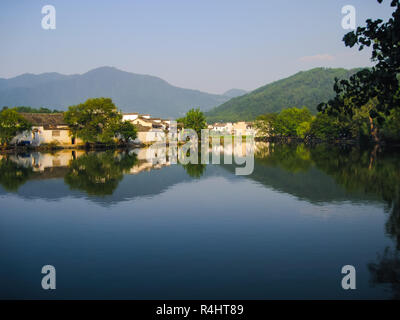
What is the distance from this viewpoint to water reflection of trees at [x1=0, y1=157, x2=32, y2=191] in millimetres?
25253

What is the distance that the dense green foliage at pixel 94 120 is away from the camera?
210 feet

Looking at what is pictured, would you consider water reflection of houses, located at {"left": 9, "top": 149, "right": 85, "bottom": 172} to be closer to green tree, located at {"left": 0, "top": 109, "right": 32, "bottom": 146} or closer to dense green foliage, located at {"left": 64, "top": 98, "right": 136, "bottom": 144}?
green tree, located at {"left": 0, "top": 109, "right": 32, "bottom": 146}

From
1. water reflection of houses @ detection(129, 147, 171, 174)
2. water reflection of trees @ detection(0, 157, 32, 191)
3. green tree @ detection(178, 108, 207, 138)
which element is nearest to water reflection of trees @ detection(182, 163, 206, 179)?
water reflection of houses @ detection(129, 147, 171, 174)

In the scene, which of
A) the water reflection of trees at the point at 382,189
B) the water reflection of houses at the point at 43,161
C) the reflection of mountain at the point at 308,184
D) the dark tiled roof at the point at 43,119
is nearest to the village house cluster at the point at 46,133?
the dark tiled roof at the point at 43,119

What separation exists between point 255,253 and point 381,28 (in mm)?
6826

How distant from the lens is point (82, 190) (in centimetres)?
2292

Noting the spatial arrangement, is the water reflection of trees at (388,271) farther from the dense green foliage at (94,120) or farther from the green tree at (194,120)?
the green tree at (194,120)

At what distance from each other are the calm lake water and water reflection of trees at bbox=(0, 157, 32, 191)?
346 millimetres

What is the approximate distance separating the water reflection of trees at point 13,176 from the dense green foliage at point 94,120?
1113 inches

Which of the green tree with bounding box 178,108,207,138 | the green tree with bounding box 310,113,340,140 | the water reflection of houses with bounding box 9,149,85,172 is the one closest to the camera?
the water reflection of houses with bounding box 9,149,85,172

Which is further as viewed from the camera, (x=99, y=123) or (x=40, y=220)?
(x=99, y=123)

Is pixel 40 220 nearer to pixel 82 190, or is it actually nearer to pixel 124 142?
pixel 82 190

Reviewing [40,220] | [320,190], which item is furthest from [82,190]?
[320,190]

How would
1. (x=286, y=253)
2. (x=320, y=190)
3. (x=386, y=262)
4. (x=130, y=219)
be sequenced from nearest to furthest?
(x=386, y=262)
(x=286, y=253)
(x=130, y=219)
(x=320, y=190)
